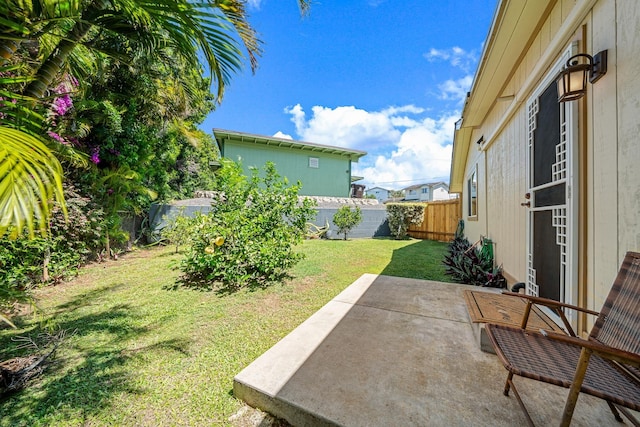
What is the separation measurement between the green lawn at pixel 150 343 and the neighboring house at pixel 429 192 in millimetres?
36964

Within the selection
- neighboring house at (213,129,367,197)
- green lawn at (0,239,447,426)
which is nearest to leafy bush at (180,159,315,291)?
green lawn at (0,239,447,426)

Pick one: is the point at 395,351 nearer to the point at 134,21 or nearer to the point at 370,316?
the point at 370,316

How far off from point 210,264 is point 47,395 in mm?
2387

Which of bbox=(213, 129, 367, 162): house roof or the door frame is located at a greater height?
bbox=(213, 129, 367, 162): house roof

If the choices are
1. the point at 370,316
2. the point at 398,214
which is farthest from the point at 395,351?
the point at 398,214

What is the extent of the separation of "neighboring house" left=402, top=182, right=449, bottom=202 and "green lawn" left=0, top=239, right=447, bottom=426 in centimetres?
3696

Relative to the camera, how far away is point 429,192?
38625mm

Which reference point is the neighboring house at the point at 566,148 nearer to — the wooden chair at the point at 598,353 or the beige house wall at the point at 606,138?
the beige house wall at the point at 606,138

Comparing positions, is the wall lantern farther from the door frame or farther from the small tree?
the small tree

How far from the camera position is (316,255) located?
694 cm

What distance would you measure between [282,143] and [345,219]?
6.39 meters

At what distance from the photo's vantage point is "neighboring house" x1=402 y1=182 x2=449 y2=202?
38312 mm

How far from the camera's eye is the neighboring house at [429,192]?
3831 centimetres

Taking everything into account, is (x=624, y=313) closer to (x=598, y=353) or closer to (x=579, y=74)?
(x=598, y=353)
